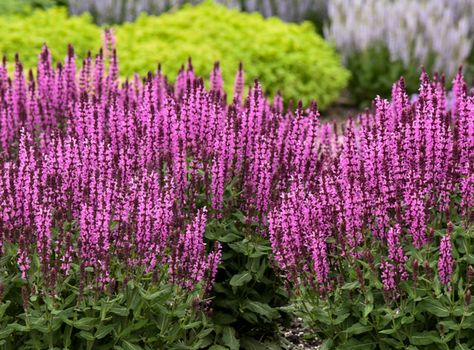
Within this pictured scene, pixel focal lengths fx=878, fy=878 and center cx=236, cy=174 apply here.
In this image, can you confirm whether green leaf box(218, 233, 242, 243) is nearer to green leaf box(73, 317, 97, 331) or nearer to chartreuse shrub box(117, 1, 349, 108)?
green leaf box(73, 317, 97, 331)

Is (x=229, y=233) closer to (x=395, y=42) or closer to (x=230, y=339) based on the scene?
(x=230, y=339)

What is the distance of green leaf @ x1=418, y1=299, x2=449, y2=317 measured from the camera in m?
4.16

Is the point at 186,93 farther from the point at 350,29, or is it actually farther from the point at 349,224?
the point at 350,29

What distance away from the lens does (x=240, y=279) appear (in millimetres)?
4816

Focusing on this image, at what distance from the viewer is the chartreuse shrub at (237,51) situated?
36.8 feet

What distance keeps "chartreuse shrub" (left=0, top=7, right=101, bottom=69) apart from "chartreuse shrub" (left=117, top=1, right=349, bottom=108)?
1.66 feet

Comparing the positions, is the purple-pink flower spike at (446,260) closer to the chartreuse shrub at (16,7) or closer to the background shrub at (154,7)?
the background shrub at (154,7)

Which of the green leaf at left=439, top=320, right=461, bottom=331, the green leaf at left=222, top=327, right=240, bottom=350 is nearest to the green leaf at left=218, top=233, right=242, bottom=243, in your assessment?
the green leaf at left=222, top=327, right=240, bottom=350

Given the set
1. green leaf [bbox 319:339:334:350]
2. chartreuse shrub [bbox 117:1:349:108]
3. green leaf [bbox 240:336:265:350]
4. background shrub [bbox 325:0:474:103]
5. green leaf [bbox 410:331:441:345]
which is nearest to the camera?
green leaf [bbox 410:331:441:345]

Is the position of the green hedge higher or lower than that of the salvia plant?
lower

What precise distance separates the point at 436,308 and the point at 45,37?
8.89m

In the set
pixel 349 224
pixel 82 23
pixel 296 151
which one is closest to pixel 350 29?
pixel 82 23

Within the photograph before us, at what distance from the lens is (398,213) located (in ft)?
13.9

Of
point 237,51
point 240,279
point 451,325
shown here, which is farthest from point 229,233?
point 237,51
